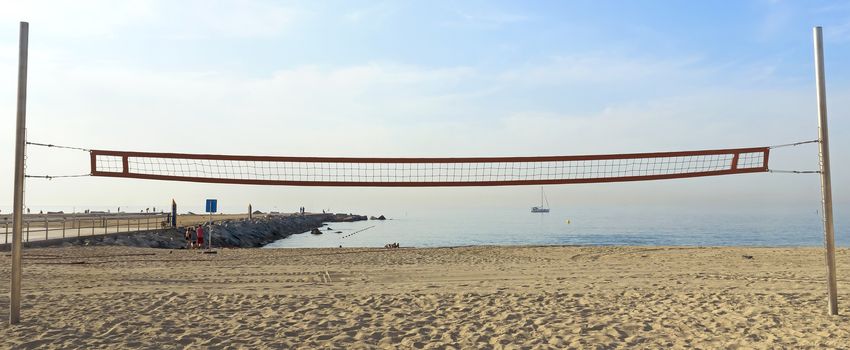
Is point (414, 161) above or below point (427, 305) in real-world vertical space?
above

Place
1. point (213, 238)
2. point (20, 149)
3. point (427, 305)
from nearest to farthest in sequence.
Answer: point (20, 149), point (427, 305), point (213, 238)

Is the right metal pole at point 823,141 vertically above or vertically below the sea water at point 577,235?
above

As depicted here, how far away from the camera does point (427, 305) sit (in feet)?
24.4

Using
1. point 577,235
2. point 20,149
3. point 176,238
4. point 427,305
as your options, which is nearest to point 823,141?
point 427,305

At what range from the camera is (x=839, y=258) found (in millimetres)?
13594

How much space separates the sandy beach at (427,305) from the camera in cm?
582

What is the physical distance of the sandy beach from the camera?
19.1 ft

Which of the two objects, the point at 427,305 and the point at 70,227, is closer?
the point at 427,305

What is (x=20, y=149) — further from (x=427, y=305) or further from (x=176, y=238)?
(x=176, y=238)

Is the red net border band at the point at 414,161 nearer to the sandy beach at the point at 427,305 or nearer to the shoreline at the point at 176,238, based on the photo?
the sandy beach at the point at 427,305

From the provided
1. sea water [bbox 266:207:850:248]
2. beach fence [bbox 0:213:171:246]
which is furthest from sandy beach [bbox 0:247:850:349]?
sea water [bbox 266:207:850:248]

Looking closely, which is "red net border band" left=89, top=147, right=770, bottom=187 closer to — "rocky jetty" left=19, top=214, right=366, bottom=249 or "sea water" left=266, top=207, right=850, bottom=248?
"rocky jetty" left=19, top=214, right=366, bottom=249

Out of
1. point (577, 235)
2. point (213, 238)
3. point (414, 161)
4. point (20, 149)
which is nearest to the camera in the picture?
point (20, 149)

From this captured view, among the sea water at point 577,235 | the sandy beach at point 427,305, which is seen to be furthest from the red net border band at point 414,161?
the sea water at point 577,235
